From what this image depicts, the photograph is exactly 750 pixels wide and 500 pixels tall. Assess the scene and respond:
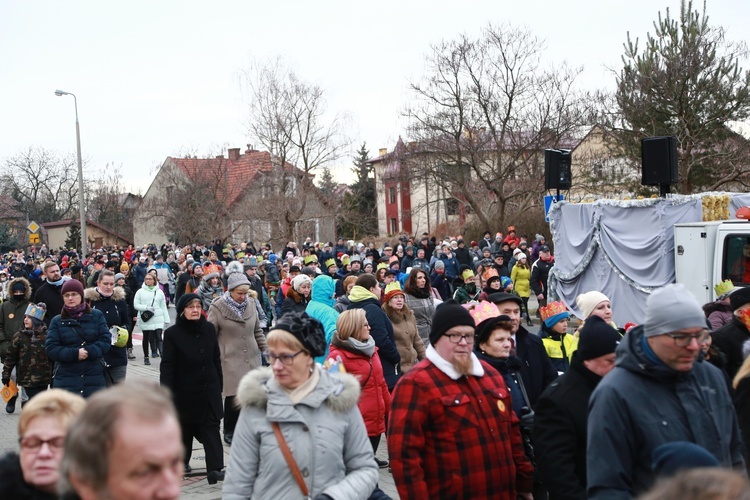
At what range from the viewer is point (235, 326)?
914 centimetres

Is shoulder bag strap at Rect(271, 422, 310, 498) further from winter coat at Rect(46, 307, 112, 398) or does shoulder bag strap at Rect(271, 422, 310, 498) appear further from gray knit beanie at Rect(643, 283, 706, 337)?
winter coat at Rect(46, 307, 112, 398)

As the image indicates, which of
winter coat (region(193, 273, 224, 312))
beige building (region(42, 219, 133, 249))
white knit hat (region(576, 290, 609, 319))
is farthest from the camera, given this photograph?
beige building (region(42, 219, 133, 249))

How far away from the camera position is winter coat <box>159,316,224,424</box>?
806 centimetres

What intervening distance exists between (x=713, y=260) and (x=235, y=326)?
6.96 metres

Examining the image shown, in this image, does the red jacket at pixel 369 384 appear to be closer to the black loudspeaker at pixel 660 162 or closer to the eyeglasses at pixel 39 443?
the eyeglasses at pixel 39 443

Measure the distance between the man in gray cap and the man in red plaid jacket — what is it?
1.02m

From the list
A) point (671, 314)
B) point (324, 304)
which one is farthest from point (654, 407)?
point (324, 304)

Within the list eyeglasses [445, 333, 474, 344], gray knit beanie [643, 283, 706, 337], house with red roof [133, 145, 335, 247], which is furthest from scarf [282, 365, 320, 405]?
house with red roof [133, 145, 335, 247]

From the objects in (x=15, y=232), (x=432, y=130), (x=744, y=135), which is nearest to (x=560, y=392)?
(x=744, y=135)

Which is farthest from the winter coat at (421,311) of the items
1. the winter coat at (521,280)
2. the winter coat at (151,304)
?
the winter coat at (521,280)

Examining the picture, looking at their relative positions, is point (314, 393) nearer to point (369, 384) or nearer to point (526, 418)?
point (526, 418)

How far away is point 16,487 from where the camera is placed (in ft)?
10.3

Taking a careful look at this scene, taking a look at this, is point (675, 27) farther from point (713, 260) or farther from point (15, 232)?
point (15, 232)

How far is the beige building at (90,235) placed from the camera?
2670 inches
